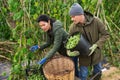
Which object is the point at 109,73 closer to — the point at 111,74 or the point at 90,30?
the point at 111,74

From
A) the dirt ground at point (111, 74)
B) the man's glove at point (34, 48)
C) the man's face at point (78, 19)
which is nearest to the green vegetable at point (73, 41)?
the man's face at point (78, 19)

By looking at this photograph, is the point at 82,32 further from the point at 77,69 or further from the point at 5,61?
the point at 5,61

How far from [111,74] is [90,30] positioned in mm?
1333

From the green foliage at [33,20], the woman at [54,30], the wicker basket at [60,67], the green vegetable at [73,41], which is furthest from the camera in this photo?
the green foliage at [33,20]

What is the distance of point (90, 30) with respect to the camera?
3076mm

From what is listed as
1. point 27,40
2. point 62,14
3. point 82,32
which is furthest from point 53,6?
point 82,32

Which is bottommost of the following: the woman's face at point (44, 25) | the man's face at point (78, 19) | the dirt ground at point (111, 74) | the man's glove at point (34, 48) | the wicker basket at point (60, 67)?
the dirt ground at point (111, 74)

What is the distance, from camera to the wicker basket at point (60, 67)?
3326 millimetres

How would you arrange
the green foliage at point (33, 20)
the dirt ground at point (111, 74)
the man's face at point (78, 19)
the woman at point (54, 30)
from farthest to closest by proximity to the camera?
the dirt ground at point (111, 74), the green foliage at point (33, 20), the woman at point (54, 30), the man's face at point (78, 19)

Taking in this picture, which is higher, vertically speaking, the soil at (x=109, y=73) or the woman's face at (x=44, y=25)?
the woman's face at (x=44, y=25)

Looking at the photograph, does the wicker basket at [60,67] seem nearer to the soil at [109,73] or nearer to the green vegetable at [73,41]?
the green vegetable at [73,41]

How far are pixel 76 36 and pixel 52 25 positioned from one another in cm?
40

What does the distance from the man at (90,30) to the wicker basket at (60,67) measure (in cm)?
25

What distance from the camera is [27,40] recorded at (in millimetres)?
3541
